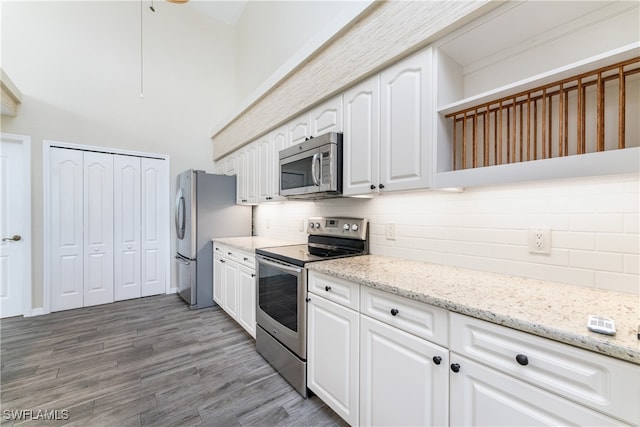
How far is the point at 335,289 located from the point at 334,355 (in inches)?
15.7

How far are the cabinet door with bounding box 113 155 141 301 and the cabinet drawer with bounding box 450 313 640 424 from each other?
445 centimetres

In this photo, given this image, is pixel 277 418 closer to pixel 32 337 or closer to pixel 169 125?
pixel 32 337

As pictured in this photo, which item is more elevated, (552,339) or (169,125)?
(169,125)

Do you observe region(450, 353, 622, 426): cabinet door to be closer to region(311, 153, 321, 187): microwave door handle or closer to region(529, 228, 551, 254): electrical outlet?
region(529, 228, 551, 254): electrical outlet

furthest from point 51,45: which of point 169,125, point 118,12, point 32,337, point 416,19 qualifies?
point 416,19

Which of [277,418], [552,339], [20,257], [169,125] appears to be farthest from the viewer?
[169,125]

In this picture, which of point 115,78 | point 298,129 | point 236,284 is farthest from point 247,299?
point 115,78

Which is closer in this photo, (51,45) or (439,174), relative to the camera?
(439,174)

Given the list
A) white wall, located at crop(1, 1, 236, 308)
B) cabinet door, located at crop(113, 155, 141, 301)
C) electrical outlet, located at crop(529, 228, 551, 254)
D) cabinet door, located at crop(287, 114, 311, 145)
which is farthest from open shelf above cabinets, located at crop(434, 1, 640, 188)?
cabinet door, located at crop(113, 155, 141, 301)

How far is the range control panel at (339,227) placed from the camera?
222 cm

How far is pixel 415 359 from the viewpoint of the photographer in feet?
4.02

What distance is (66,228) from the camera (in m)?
3.58

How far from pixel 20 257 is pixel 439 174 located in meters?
4.79

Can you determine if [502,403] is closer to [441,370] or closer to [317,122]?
[441,370]
